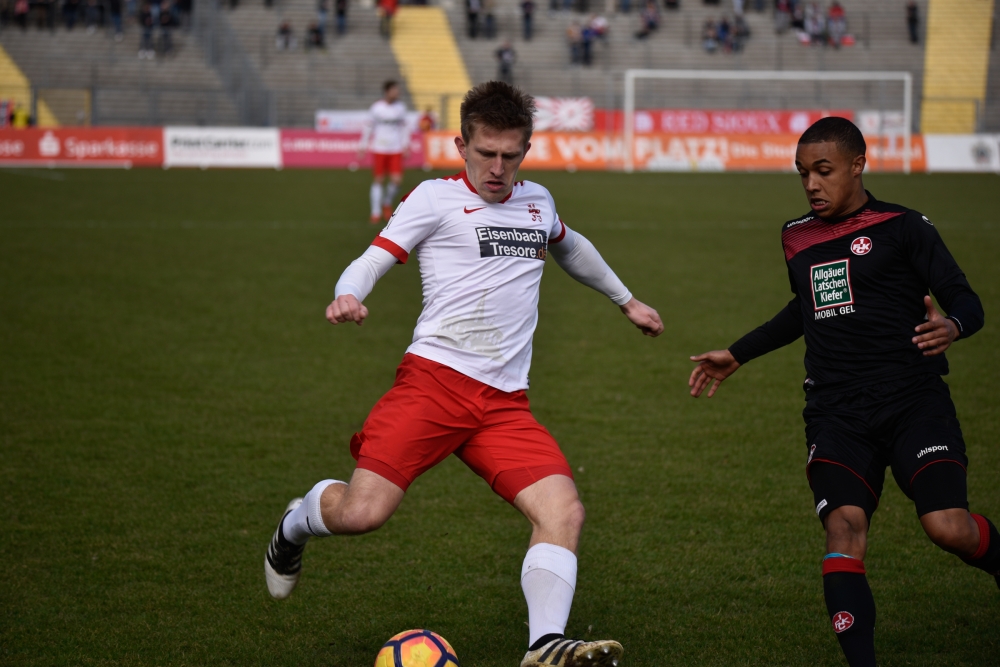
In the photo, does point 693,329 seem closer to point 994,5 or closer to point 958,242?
point 958,242

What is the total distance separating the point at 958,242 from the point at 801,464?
33.7ft

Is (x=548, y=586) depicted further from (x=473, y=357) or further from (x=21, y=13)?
(x=21, y=13)

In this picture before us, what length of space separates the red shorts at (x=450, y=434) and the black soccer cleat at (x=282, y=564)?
53 centimetres

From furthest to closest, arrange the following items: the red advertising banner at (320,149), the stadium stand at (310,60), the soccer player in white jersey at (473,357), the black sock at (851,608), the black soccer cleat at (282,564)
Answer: the stadium stand at (310,60) < the red advertising banner at (320,149) < the black soccer cleat at (282,564) < the soccer player in white jersey at (473,357) < the black sock at (851,608)

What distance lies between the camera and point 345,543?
5.04 metres

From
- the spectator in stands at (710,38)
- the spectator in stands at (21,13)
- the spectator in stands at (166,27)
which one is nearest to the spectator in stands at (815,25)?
the spectator in stands at (710,38)

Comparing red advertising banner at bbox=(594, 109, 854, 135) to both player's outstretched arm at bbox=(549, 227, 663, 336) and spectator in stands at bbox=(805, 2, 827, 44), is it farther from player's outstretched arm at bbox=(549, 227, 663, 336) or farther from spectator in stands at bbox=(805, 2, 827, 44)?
player's outstretched arm at bbox=(549, 227, 663, 336)

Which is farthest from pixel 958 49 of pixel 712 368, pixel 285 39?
pixel 712 368

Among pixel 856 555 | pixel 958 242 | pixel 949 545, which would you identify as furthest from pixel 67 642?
pixel 958 242

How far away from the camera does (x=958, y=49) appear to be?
39.8 metres

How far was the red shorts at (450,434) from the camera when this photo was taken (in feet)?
12.0

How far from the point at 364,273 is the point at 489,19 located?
3957 cm

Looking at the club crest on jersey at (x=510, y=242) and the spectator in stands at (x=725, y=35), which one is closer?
the club crest on jersey at (x=510, y=242)

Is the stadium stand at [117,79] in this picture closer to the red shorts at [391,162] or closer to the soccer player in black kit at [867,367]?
the red shorts at [391,162]
